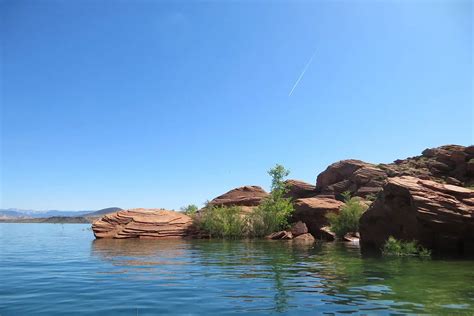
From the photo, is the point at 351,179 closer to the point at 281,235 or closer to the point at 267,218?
the point at 267,218

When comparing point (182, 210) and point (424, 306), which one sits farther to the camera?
point (182, 210)

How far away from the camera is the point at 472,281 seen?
50.7 feet

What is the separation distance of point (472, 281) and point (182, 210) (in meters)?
53.5

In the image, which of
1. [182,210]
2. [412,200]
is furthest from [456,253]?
[182,210]

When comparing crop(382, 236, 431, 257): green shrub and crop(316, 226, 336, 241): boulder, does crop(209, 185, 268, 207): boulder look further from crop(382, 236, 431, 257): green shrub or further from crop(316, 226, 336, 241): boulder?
crop(382, 236, 431, 257): green shrub

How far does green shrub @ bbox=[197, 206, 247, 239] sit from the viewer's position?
48.5 metres

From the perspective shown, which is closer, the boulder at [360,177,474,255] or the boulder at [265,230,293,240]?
the boulder at [360,177,474,255]

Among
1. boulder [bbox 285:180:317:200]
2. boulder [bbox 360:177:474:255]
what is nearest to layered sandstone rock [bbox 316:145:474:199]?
boulder [bbox 285:180:317:200]

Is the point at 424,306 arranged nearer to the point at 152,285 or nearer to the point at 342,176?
the point at 152,285

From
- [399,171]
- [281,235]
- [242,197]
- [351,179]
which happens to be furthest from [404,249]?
[399,171]

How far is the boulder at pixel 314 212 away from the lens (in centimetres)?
4956

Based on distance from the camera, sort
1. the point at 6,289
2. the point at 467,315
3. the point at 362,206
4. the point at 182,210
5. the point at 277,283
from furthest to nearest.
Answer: the point at 182,210 < the point at 362,206 < the point at 277,283 < the point at 6,289 < the point at 467,315

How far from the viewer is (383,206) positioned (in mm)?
30359

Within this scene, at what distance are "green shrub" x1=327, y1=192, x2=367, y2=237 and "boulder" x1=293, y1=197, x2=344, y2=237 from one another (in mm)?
5281
